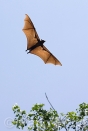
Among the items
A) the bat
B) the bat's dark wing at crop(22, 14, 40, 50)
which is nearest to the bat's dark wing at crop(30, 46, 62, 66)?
the bat

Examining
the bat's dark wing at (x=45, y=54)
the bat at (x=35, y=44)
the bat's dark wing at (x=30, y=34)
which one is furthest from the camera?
the bat's dark wing at (x=45, y=54)

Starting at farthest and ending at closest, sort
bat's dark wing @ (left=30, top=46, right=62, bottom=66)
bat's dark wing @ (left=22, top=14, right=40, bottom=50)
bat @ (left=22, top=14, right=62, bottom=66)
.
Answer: bat's dark wing @ (left=30, top=46, right=62, bottom=66)
bat @ (left=22, top=14, right=62, bottom=66)
bat's dark wing @ (left=22, top=14, right=40, bottom=50)

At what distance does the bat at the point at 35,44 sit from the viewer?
50.0 ft

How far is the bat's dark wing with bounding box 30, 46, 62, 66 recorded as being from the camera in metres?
16.1

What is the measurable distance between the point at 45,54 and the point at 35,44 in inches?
48.2

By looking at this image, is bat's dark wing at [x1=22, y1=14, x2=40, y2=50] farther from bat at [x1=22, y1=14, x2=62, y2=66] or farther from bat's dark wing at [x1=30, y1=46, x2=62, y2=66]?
bat's dark wing at [x1=30, y1=46, x2=62, y2=66]

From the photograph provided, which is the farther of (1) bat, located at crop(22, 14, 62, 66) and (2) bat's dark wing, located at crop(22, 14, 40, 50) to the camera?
(1) bat, located at crop(22, 14, 62, 66)

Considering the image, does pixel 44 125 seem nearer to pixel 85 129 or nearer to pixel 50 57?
pixel 85 129

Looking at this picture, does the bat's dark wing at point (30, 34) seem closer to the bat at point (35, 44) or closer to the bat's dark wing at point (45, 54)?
the bat at point (35, 44)

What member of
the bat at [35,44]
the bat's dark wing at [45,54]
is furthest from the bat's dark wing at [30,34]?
the bat's dark wing at [45,54]

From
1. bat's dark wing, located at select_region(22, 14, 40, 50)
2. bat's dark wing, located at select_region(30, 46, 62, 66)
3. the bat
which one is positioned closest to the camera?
bat's dark wing, located at select_region(22, 14, 40, 50)

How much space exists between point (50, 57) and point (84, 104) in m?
4.75

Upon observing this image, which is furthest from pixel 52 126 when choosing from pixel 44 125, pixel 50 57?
pixel 50 57

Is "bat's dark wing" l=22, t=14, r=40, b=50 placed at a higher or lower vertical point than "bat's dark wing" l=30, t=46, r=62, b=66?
higher
